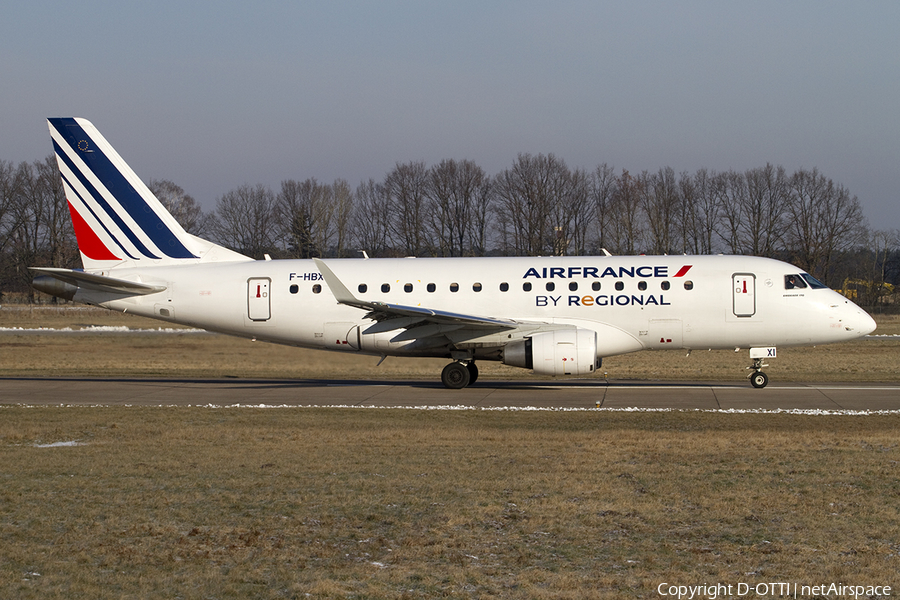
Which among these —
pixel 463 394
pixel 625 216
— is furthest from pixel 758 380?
pixel 625 216

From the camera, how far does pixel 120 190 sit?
2530 centimetres

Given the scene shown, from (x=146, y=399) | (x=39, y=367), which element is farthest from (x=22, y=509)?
(x=39, y=367)

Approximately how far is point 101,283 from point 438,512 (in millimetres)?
18086

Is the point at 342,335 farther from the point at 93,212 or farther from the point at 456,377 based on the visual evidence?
the point at 93,212

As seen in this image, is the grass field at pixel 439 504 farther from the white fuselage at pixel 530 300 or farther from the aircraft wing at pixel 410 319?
the white fuselage at pixel 530 300

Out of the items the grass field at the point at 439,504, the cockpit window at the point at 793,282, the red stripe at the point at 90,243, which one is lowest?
the grass field at the point at 439,504

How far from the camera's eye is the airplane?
23.3m

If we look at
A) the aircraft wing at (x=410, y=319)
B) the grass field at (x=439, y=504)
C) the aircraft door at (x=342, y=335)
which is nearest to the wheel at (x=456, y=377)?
the aircraft wing at (x=410, y=319)

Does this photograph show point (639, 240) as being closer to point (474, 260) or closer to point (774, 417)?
→ point (474, 260)

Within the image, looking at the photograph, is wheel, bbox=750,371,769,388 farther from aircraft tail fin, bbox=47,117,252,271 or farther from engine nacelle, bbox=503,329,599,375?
aircraft tail fin, bbox=47,117,252,271

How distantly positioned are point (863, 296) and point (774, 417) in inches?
2753

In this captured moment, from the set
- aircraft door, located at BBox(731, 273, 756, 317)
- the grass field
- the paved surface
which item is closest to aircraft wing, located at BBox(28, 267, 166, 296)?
the paved surface

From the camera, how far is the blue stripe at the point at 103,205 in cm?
2509

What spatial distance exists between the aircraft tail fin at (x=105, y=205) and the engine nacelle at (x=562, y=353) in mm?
11191
